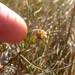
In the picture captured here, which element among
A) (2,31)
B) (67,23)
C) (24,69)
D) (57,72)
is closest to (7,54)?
(24,69)

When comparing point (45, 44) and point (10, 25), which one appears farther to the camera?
point (45, 44)

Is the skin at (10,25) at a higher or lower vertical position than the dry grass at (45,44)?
lower

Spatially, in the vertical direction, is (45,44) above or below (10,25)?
above

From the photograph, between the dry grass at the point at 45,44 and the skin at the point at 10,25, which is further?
the dry grass at the point at 45,44

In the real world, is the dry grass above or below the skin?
above

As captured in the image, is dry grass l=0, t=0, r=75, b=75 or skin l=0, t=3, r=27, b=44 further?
dry grass l=0, t=0, r=75, b=75

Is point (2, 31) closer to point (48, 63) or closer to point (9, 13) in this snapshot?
point (9, 13)
